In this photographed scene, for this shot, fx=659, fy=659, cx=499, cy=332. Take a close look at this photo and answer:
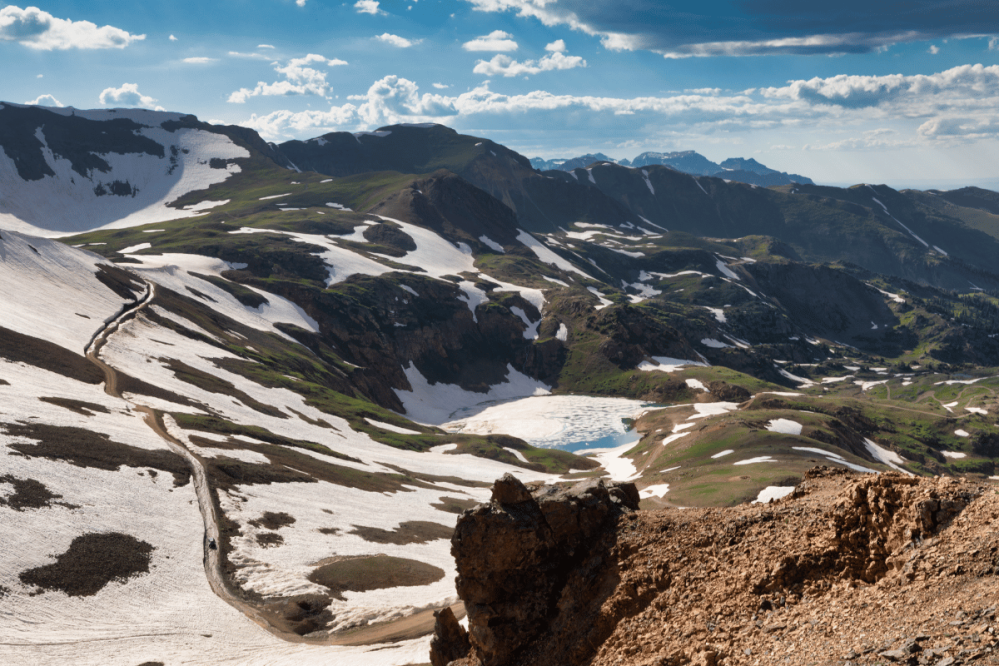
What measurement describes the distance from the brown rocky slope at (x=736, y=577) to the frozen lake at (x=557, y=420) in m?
112

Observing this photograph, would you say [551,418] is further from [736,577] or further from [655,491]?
[736,577]

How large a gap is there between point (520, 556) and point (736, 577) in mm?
7939

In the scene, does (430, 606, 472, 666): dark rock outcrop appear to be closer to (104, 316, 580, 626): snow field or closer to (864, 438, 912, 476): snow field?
(104, 316, 580, 626): snow field

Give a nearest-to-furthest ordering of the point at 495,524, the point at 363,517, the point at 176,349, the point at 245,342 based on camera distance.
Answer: the point at 495,524, the point at 363,517, the point at 176,349, the point at 245,342

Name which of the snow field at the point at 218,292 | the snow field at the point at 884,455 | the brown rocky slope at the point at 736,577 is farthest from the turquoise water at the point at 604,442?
the brown rocky slope at the point at 736,577

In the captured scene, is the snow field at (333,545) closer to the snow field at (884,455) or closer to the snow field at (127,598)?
the snow field at (127,598)

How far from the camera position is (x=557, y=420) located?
15362cm

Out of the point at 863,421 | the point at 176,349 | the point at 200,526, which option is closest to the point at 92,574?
the point at 200,526

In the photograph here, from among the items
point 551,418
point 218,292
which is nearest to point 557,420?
point 551,418

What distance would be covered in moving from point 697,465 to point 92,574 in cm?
7363

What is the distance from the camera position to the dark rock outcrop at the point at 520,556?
75.0 feet

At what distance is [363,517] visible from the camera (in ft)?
213

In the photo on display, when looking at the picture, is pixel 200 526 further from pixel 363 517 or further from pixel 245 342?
pixel 245 342

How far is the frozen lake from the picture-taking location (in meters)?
140
